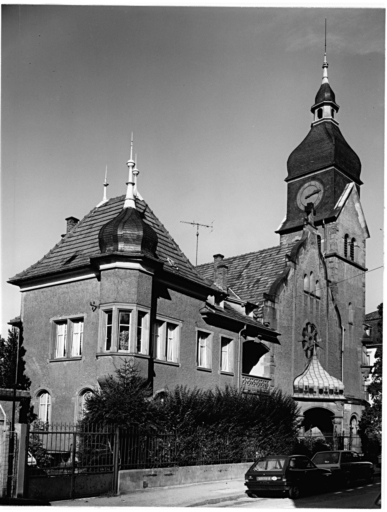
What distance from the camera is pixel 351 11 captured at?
16281 mm

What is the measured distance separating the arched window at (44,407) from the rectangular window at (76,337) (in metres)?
2.01

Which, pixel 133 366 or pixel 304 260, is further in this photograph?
pixel 304 260

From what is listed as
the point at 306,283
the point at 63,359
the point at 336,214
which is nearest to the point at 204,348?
the point at 63,359

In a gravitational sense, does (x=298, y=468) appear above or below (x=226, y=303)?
below

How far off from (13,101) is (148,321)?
914 centimetres

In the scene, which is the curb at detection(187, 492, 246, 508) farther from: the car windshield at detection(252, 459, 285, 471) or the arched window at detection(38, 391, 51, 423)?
the arched window at detection(38, 391, 51, 423)

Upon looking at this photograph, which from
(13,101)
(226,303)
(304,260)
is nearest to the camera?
(13,101)

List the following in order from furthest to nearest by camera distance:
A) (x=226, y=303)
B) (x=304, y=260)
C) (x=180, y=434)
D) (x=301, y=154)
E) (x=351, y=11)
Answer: (x=301, y=154), (x=304, y=260), (x=226, y=303), (x=180, y=434), (x=351, y=11)

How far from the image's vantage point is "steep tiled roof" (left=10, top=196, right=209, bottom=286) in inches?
1044

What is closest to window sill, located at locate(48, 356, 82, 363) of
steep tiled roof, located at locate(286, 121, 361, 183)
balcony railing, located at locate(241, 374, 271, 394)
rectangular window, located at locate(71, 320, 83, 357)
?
rectangular window, located at locate(71, 320, 83, 357)

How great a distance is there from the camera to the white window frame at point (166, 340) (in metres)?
25.5

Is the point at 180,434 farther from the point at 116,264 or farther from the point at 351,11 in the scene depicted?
the point at 351,11

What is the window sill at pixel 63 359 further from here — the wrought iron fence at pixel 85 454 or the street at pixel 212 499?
the street at pixel 212 499

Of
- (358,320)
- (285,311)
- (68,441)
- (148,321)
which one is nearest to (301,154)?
(358,320)
